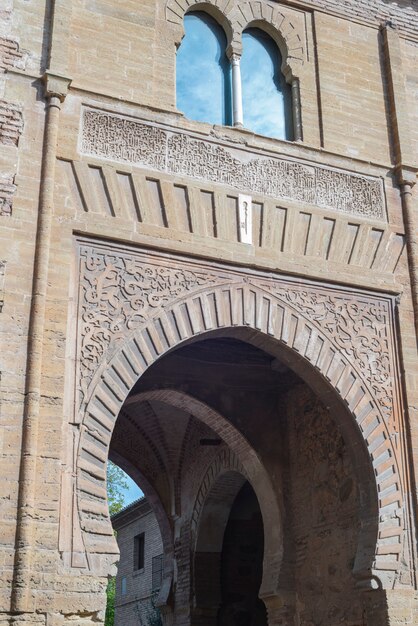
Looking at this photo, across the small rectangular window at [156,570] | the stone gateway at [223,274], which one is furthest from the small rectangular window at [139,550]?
the stone gateway at [223,274]

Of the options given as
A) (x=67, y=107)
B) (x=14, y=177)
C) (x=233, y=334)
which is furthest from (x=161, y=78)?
(x=233, y=334)

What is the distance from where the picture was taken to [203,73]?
8297 millimetres

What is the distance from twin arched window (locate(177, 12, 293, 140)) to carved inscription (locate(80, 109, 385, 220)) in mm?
514

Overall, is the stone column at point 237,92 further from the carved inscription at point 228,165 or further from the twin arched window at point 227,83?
the carved inscription at point 228,165

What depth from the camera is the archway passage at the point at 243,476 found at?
325 inches

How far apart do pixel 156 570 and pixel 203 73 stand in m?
11.1

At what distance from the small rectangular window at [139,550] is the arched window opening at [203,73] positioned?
11.9m

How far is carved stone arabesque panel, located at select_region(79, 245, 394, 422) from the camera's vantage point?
6637mm

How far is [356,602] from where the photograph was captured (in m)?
7.71

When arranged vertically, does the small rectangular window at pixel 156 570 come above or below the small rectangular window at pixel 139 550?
below

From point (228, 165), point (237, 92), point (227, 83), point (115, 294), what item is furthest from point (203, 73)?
point (115, 294)

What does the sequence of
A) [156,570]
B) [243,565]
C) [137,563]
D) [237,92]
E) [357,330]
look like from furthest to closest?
[137,563]
[156,570]
[243,565]
[237,92]
[357,330]

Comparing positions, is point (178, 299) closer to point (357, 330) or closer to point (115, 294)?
point (115, 294)

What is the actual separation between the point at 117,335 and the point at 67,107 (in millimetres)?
2014
